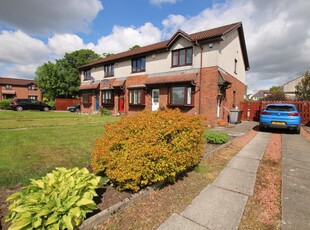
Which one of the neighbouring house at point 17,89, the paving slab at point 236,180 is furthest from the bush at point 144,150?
the neighbouring house at point 17,89

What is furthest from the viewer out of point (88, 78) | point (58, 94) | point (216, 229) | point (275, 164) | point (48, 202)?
point (58, 94)

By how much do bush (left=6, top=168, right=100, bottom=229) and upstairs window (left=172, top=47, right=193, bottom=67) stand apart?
42.6 feet

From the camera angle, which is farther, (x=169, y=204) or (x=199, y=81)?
(x=199, y=81)

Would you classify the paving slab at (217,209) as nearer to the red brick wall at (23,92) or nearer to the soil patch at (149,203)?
the soil patch at (149,203)

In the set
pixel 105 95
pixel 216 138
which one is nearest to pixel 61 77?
pixel 105 95

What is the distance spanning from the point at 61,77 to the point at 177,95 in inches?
1346

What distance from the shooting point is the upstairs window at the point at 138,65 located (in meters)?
17.4

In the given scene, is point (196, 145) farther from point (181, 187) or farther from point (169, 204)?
point (169, 204)

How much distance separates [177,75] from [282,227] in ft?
41.7

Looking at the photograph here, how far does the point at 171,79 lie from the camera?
14.3m

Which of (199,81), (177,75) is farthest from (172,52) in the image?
(199,81)

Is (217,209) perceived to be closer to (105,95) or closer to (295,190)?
(295,190)

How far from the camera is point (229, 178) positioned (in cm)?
420

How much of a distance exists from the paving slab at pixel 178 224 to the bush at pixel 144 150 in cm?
74
